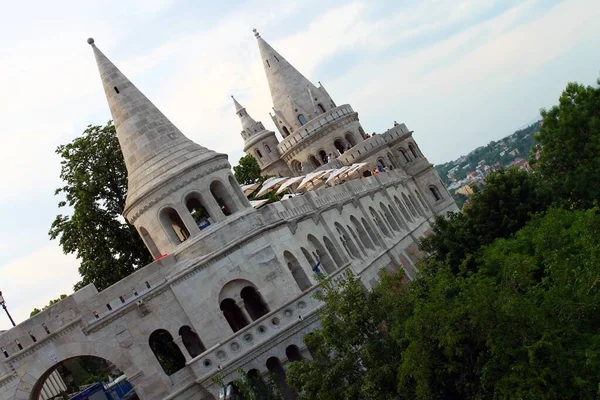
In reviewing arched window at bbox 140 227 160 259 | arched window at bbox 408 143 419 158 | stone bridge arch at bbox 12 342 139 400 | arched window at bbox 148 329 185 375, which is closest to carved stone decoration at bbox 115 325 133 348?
stone bridge arch at bbox 12 342 139 400

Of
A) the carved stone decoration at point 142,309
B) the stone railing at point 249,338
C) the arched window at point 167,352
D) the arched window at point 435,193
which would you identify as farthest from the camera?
the arched window at point 435,193

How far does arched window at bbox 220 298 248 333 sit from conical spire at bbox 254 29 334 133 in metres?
33.2

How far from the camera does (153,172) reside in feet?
86.4

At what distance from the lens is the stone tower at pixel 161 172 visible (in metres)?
26.2

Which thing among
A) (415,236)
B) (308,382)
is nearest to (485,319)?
(308,382)

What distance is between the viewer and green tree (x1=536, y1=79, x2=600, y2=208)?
38.8 m

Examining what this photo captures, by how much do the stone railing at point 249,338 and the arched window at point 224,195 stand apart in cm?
419

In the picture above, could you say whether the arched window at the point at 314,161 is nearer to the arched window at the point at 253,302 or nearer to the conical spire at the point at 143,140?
the arched window at the point at 253,302

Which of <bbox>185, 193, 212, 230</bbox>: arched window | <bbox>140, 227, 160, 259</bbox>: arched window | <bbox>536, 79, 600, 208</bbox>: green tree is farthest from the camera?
<bbox>536, 79, 600, 208</bbox>: green tree

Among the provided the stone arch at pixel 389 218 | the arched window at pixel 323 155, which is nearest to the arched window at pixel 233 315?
the stone arch at pixel 389 218

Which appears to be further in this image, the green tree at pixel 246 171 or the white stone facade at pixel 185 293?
the green tree at pixel 246 171

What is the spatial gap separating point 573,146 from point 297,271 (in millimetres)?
19667

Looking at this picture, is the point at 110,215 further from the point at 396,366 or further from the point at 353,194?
the point at 396,366

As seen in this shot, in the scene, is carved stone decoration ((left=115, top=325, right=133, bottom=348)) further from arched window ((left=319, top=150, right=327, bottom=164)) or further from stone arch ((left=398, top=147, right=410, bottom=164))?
stone arch ((left=398, top=147, right=410, bottom=164))
